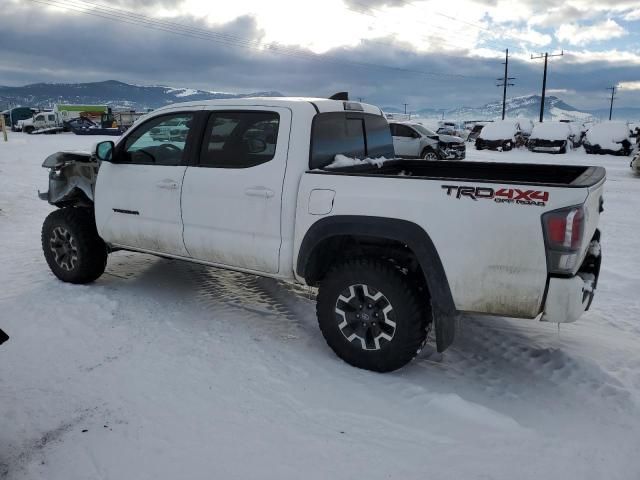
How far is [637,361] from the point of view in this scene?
3.73 metres

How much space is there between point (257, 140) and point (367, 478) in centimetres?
262

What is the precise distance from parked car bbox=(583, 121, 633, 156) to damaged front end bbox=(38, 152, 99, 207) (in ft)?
83.4

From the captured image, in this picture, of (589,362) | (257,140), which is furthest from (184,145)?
(589,362)

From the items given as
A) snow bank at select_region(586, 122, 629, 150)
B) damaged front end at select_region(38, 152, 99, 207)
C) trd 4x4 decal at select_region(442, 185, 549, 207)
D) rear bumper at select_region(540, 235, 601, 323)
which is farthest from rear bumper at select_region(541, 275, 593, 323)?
snow bank at select_region(586, 122, 629, 150)

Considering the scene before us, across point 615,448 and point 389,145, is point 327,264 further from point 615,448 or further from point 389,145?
point 615,448

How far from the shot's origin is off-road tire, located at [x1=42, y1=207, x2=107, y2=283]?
5098 mm

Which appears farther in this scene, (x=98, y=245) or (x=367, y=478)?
(x=98, y=245)

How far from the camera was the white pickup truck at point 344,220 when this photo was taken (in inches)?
116

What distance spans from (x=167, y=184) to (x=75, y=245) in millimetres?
1481

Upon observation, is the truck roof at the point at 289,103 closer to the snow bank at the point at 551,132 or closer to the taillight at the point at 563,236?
the taillight at the point at 563,236

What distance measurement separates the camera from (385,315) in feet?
11.3

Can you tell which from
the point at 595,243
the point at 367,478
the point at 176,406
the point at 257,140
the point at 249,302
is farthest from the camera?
the point at 249,302

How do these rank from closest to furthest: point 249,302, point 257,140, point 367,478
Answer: point 367,478 < point 257,140 < point 249,302

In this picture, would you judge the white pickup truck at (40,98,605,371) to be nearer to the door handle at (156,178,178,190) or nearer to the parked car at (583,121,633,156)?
the door handle at (156,178,178,190)
